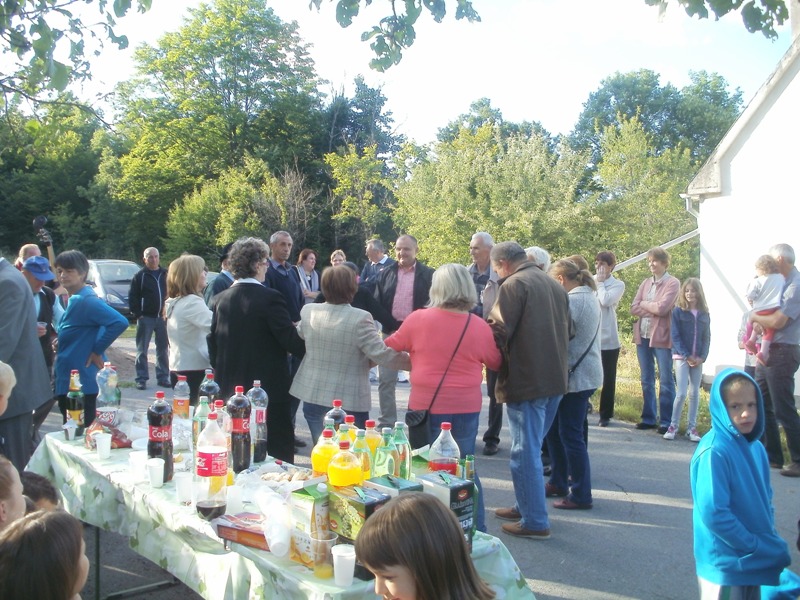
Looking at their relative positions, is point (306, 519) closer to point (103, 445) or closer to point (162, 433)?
point (162, 433)

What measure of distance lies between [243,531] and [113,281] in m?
17.6

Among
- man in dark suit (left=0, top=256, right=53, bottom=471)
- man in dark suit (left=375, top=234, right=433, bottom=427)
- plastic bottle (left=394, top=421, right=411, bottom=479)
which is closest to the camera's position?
plastic bottle (left=394, top=421, right=411, bottom=479)

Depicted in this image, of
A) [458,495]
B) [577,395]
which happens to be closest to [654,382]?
[577,395]

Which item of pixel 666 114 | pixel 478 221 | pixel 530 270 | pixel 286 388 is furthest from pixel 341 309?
pixel 666 114

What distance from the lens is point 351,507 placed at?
2291 mm

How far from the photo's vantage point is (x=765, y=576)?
9.16ft

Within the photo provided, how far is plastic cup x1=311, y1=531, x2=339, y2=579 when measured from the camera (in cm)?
234

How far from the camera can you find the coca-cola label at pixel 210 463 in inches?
111

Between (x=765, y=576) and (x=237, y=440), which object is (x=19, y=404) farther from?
(x=765, y=576)

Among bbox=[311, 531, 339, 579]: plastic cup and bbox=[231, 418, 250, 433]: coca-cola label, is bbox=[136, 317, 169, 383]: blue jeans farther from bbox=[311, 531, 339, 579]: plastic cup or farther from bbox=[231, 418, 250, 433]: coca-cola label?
bbox=[311, 531, 339, 579]: plastic cup

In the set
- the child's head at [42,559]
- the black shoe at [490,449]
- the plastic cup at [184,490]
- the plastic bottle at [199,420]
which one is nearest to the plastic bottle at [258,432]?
the plastic bottle at [199,420]

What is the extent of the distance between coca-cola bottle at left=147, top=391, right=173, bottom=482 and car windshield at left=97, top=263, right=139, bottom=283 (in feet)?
53.2

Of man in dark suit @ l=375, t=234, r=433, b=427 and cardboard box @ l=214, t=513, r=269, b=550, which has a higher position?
man in dark suit @ l=375, t=234, r=433, b=427

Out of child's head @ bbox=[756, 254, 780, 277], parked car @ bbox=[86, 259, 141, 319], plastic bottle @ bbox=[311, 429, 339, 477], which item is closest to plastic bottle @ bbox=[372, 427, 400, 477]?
plastic bottle @ bbox=[311, 429, 339, 477]
